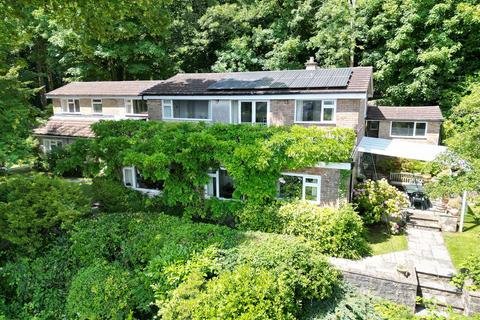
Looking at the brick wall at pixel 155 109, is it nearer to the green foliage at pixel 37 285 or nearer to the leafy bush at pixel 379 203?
the green foliage at pixel 37 285

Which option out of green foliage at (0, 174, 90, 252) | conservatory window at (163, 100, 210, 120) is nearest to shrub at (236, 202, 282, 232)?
green foliage at (0, 174, 90, 252)

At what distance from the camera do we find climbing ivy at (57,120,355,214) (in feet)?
44.5

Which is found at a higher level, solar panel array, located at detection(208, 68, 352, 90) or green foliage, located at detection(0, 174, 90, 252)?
solar panel array, located at detection(208, 68, 352, 90)

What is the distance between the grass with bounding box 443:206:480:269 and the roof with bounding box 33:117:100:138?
24268 mm

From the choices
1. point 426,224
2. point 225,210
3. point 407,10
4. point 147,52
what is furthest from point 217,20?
point 426,224

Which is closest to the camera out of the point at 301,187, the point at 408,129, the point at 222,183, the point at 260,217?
the point at 260,217

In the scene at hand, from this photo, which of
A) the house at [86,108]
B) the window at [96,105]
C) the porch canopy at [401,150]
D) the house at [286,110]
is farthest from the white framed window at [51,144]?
the porch canopy at [401,150]

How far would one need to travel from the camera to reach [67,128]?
26.0 meters

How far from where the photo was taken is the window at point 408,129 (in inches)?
996

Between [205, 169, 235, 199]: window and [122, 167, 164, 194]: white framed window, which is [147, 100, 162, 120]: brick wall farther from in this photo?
[205, 169, 235, 199]: window

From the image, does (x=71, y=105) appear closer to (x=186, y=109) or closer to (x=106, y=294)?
(x=186, y=109)

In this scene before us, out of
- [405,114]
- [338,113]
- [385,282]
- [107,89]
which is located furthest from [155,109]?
[405,114]

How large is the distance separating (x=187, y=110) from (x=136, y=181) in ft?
19.4

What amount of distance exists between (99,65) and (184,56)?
33.8 feet
